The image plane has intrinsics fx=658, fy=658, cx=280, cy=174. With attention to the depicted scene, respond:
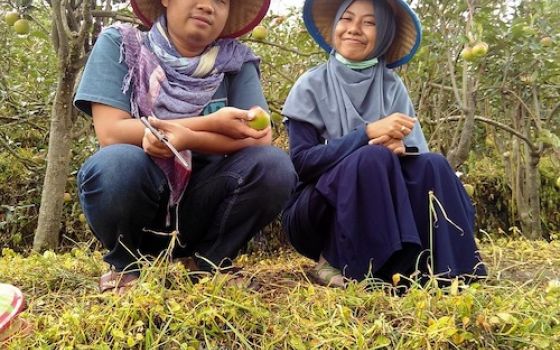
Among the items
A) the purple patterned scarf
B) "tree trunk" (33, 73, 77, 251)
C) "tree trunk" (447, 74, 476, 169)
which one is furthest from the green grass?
"tree trunk" (447, 74, 476, 169)

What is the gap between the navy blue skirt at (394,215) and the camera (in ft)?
6.47

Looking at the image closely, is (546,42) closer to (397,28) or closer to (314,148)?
(397,28)

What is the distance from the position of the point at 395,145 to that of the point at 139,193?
816 mm

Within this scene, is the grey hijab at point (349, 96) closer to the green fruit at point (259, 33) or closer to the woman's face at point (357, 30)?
the woman's face at point (357, 30)

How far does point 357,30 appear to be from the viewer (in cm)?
230

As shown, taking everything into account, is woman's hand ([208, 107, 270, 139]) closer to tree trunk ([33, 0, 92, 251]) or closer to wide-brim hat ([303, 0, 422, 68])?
wide-brim hat ([303, 0, 422, 68])

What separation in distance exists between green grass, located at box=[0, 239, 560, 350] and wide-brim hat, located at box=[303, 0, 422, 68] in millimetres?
976

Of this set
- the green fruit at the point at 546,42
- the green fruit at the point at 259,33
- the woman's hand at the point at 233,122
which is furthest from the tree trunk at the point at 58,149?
the green fruit at the point at 546,42

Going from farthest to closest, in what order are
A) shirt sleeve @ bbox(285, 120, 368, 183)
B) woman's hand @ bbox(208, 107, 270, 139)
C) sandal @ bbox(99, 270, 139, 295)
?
1. shirt sleeve @ bbox(285, 120, 368, 183)
2. woman's hand @ bbox(208, 107, 270, 139)
3. sandal @ bbox(99, 270, 139, 295)

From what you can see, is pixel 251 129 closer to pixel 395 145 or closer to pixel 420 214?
pixel 395 145

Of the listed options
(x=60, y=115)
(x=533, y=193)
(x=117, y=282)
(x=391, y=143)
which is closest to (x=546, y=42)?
(x=533, y=193)

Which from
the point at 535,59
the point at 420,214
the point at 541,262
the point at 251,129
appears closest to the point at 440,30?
the point at 535,59

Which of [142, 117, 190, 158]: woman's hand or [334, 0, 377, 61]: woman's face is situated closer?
[142, 117, 190, 158]: woman's hand

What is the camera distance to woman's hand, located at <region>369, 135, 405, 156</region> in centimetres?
208
